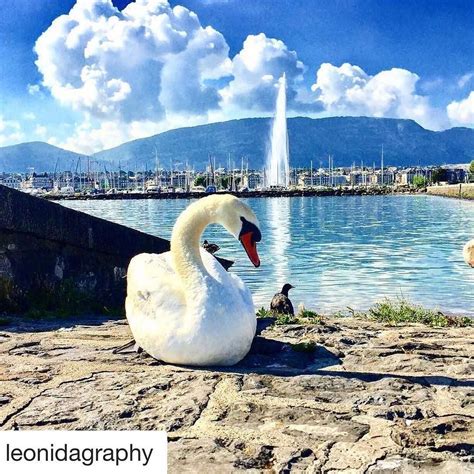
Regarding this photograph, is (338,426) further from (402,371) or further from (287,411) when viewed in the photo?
(402,371)

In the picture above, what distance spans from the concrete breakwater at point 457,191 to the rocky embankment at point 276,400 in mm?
118447

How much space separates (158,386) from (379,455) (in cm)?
200

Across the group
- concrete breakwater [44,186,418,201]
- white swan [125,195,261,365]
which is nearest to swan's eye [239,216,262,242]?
white swan [125,195,261,365]

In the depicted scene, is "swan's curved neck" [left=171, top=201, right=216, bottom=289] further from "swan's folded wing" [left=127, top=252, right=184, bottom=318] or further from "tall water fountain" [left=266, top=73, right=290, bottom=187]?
"tall water fountain" [left=266, top=73, right=290, bottom=187]

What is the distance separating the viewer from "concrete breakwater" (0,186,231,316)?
29.8ft

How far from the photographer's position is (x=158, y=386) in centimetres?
536

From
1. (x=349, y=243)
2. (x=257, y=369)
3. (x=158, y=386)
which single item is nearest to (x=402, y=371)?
(x=257, y=369)

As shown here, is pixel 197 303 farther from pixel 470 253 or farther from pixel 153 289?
pixel 470 253

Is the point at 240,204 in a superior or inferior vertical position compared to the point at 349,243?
superior

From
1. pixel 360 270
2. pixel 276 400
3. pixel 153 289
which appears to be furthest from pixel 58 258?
pixel 360 270

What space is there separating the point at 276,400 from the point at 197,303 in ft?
4.05

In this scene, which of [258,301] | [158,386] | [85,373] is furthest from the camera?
[258,301]

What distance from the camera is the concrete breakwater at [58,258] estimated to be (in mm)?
9086

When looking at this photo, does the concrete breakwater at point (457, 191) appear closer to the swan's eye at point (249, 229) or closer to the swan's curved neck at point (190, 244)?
the swan's curved neck at point (190, 244)
